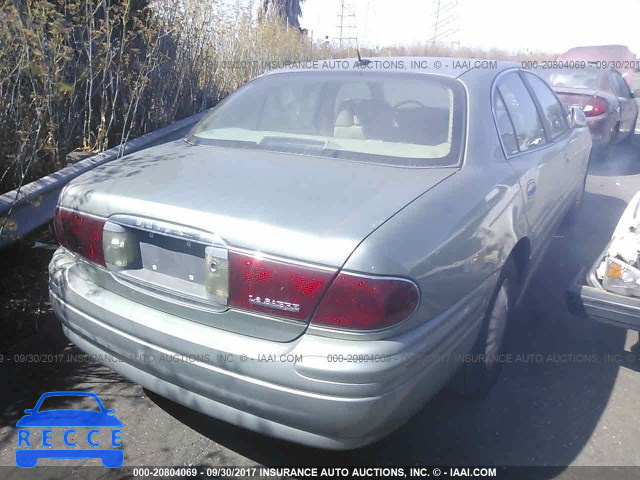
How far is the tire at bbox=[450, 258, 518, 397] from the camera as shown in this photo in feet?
8.96

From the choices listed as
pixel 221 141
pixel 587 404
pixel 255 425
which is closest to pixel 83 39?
pixel 221 141

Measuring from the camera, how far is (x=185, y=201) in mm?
2150

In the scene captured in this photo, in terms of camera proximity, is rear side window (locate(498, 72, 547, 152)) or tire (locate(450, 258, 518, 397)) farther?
rear side window (locate(498, 72, 547, 152))

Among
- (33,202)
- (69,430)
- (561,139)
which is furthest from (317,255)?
(561,139)

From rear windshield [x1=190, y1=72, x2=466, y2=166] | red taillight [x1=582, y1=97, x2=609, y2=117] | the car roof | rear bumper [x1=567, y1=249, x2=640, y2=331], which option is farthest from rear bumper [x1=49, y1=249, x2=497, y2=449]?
red taillight [x1=582, y1=97, x2=609, y2=117]

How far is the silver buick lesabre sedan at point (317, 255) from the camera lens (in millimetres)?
1891

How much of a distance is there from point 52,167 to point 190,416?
2.66 metres

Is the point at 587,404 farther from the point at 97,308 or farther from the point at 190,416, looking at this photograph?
the point at 97,308


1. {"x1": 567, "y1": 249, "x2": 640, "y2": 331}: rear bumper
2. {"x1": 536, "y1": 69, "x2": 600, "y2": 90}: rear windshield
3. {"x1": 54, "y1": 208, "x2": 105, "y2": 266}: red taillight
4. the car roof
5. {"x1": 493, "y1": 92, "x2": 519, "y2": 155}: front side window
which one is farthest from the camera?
{"x1": 536, "y1": 69, "x2": 600, "y2": 90}: rear windshield

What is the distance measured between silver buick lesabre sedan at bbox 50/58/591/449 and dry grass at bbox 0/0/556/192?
1566 millimetres

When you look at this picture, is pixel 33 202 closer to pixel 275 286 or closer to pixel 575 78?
pixel 275 286

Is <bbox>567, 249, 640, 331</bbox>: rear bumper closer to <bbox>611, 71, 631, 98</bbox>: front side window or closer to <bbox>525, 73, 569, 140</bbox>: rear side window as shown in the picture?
<bbox>525, 73, 569, 140</bbox>: rear side window

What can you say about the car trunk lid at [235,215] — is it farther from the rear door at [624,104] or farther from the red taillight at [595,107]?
the rear door at [624,104]

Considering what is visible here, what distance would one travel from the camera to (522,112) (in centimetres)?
348
